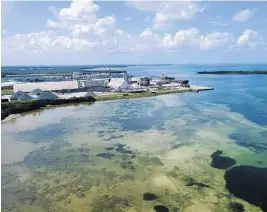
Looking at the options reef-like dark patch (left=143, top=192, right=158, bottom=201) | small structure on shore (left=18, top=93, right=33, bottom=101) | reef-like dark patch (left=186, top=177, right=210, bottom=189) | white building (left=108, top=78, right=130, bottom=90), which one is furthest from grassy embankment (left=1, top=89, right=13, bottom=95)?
reef-like dark patch (left=143, top=192, right=158, bottom=201)

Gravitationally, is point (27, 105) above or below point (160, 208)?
above

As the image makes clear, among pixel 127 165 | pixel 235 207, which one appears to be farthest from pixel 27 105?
pixel 235 207

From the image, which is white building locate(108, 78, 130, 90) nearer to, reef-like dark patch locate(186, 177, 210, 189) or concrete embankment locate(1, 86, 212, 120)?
concrete embankment locate(1, 86, 212, 120)

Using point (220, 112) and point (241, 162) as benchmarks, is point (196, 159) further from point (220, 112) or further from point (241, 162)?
point (220, 112)

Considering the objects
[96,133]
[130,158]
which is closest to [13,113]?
[96,133]

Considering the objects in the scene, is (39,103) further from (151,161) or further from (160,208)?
(160,208)

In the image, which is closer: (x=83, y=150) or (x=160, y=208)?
(x=160, y=208)
